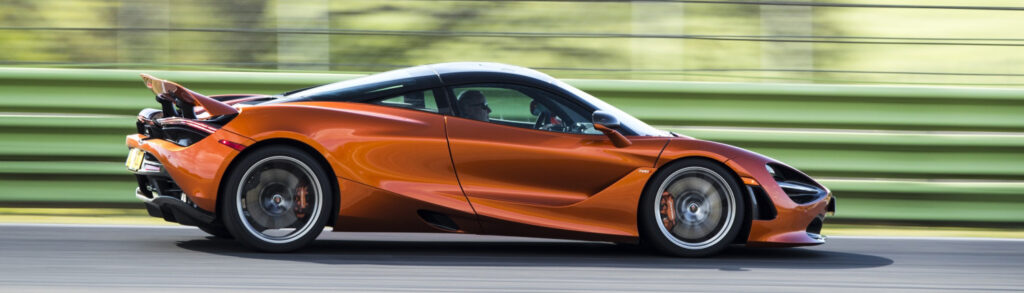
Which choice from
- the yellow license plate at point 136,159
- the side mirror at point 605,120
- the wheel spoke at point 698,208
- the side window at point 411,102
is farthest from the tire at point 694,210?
the yellow license plate at point 136,159

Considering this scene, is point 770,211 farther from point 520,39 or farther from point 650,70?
point 520,39

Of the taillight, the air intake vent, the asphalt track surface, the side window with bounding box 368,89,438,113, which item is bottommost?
the asphalt track surface

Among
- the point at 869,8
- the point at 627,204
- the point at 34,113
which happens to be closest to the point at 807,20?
the point at 869,8

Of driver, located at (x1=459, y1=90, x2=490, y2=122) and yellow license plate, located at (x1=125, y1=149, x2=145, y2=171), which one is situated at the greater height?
driver, located at (x1=459, y1=90, x2=490, y2=122)

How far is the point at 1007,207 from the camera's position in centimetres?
880

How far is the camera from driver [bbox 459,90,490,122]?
641 cm

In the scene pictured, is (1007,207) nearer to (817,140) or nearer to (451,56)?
(817,140)

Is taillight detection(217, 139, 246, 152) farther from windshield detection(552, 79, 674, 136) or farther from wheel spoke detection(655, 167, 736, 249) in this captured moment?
wheel spoke detection(655, 167, 736, 249)

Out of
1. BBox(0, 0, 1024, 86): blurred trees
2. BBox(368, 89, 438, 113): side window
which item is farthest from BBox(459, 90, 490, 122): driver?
BBox(0, 0, 1024, 86): blurred trees

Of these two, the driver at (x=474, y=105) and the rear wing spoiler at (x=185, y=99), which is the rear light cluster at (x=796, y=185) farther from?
the rear wing spoiler at (x=185, y=99)

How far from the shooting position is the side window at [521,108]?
6.44m

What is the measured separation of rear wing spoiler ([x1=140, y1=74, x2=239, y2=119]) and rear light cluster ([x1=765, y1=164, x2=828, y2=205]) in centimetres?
291

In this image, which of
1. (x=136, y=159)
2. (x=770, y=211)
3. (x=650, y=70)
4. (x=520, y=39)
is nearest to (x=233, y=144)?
(x=136, y=159)

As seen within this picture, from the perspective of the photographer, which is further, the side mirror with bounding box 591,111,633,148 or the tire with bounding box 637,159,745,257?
the tire with bounding box 637,159,745,257
